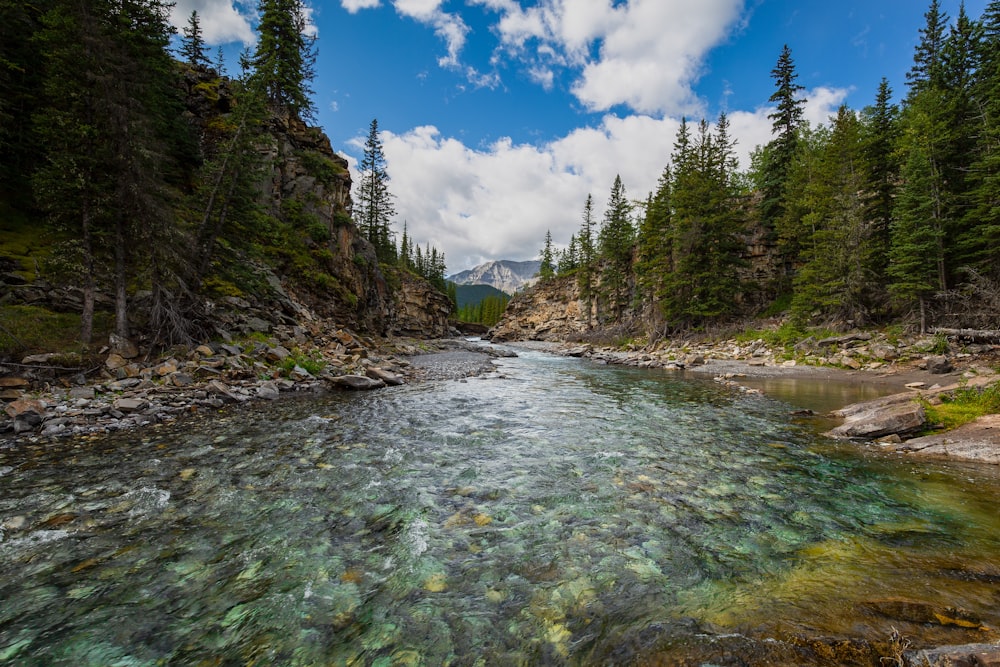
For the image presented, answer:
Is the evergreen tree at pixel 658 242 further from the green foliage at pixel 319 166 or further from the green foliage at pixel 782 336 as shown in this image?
the green foliage at pixel 319 166

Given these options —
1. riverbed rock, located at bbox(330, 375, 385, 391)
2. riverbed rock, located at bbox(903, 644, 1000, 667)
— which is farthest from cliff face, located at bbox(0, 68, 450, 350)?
riverbed rock, located at bbox(903, 644, 1000, 667)

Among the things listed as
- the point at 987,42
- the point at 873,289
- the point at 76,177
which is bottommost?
the point at 873,289

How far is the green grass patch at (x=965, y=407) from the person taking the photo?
7820 millimetres

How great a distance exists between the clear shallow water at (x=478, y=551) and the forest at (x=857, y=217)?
20696 millimetres

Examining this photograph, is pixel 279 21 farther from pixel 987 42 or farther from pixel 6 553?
pixel 987 42

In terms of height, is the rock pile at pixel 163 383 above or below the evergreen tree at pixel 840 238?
below

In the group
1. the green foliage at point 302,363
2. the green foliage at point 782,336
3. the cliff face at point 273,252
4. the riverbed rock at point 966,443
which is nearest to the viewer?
the riverbed rock at point 966,443

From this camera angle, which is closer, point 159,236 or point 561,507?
point 561,507

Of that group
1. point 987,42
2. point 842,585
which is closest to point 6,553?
point 842,585

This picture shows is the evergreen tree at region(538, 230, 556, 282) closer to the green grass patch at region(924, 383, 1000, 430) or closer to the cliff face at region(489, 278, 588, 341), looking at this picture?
the cliff face at region(489, 278, 588, 341)

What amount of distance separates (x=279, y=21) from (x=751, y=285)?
44.2 m

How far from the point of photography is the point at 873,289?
23031 mm

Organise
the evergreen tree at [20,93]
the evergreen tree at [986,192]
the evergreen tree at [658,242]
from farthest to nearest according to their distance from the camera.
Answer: the evergreen tree at [658,242] < the evergreen tree at [986,192] < the evergreen tree at [20,93]

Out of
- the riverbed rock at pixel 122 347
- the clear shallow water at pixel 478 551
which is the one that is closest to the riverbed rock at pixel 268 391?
the clear shallow water at pixel 478 551
